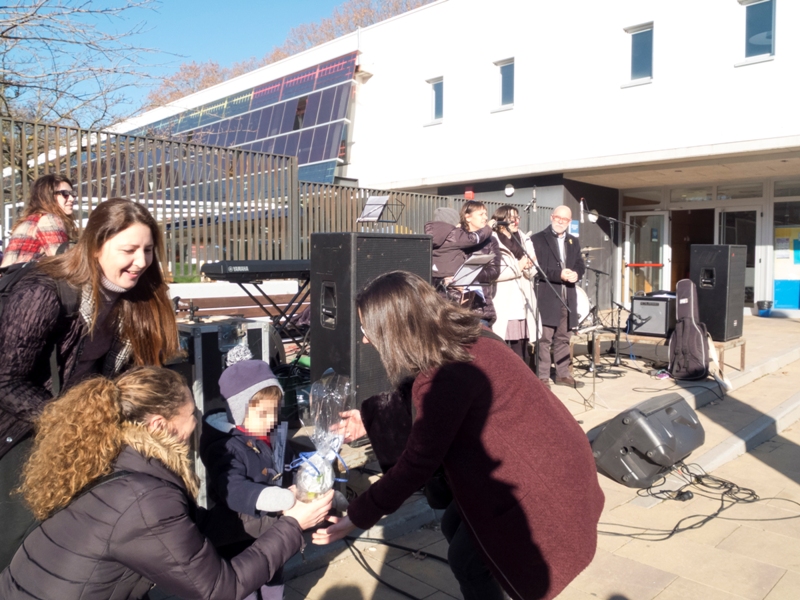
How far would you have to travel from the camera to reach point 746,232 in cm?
1545

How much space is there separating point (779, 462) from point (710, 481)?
1.03 metres

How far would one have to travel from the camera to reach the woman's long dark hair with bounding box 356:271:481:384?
2.07 meters

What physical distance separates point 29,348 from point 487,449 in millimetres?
1577

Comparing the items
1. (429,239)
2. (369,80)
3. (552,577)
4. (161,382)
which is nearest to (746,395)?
(429,239)

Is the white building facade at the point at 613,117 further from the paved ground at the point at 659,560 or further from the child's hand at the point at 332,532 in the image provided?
the child's hand at the point at 332,532

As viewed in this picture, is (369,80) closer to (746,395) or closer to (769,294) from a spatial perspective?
(769,294)

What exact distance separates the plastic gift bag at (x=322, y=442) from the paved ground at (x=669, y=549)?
3.19ft

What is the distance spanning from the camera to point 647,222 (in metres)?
16.7

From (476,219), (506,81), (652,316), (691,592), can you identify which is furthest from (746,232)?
(691,592)

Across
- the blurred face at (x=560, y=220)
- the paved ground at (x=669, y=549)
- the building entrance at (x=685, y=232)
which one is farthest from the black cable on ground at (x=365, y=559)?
the building entrance at (x=685, y=232)

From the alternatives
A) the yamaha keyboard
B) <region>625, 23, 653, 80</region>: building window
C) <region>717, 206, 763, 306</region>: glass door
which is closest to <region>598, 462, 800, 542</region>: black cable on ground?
the yamaha keyboard

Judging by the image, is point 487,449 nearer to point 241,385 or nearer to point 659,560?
point 241,385

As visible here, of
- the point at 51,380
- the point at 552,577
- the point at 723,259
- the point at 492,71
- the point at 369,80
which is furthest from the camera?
the point at 369,80

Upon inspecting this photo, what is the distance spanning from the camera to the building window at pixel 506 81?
53.2 ft
